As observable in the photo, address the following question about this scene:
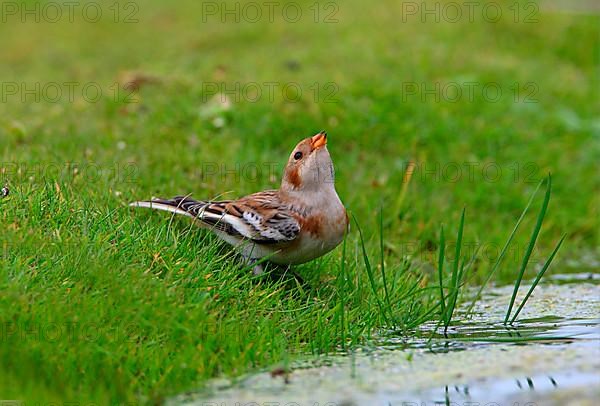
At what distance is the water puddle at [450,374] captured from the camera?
3.74 m

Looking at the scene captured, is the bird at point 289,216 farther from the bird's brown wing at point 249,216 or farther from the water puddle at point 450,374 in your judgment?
the water puddle at point 450,374

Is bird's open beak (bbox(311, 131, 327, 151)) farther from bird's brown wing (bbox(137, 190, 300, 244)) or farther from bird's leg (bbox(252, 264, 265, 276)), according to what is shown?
bird's leg (bbox(252, 264, 265, 276))

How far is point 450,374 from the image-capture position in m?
4.03

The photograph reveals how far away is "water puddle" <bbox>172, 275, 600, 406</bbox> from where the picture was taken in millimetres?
3744

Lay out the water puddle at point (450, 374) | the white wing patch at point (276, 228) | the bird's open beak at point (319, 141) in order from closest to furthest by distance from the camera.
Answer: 1. the water puddle at point (450, 374)
2. the white wing patch at point (276, 228)
3. the bird's open beak at point (319, 141)

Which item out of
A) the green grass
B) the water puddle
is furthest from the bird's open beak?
the water puddle

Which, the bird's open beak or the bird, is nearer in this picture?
the bird

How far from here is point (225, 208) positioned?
17.8 ft

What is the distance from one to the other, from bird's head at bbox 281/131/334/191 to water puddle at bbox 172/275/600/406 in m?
1.02

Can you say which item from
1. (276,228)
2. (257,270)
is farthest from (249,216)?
(257,270)

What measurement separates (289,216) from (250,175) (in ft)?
6.92

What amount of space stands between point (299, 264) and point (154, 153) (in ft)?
7.67

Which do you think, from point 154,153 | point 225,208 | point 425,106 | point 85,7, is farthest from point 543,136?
point 85,7

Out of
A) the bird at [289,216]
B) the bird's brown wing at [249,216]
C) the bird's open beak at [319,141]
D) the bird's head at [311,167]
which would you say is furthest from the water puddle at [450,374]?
the bird's open beak at [319,141]
